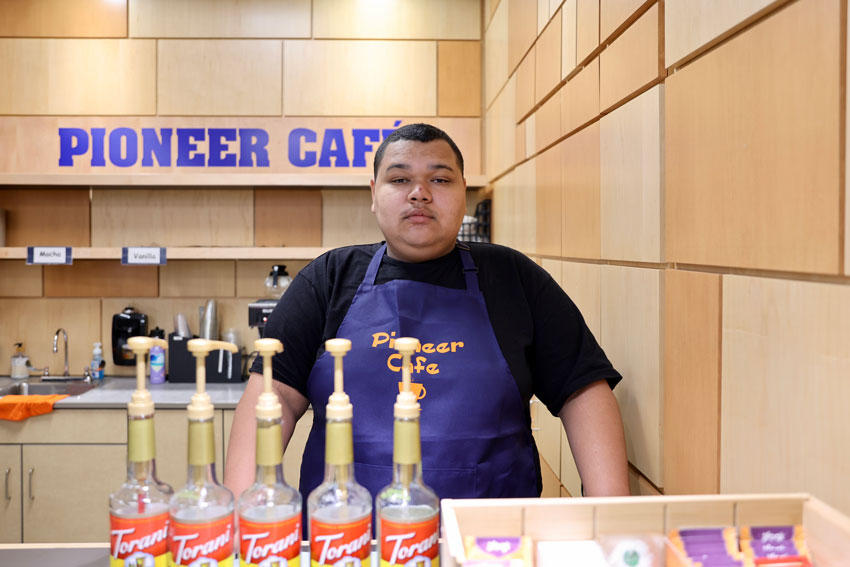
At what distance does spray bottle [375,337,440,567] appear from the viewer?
2.55ft

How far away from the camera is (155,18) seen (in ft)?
12.4

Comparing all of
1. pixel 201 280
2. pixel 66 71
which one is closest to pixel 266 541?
pixel 201 280

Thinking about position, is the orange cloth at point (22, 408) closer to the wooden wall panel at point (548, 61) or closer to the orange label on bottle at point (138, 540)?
the wooden wall panel at point (548, 61)

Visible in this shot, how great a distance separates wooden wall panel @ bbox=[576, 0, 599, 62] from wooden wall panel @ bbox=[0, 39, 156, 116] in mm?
2657

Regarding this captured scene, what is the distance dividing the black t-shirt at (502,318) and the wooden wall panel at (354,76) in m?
2.34

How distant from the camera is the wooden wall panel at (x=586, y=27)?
178cm

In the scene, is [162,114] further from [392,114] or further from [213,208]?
[392,114]

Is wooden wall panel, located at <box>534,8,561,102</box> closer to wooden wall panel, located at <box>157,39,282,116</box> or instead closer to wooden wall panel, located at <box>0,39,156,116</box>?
wooden wall panel, located at <box>157,39,282,116</box>

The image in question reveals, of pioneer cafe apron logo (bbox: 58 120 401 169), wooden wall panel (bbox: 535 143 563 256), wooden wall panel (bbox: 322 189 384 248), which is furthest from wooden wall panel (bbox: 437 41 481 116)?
wooden wall panel (bbox: 535 143 563 256)

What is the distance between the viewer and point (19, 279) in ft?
12.4

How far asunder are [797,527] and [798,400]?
16 cm

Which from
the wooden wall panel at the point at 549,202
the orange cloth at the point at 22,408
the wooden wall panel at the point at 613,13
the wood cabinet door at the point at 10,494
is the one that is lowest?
the wood cabinet door at the point at 10,494

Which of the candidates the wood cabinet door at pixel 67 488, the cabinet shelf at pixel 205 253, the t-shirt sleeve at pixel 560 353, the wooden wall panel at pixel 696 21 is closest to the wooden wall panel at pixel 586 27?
the wooden wall panel at pixel 696 21

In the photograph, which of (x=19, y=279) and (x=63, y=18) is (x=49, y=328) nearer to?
(x=19, y=279)
